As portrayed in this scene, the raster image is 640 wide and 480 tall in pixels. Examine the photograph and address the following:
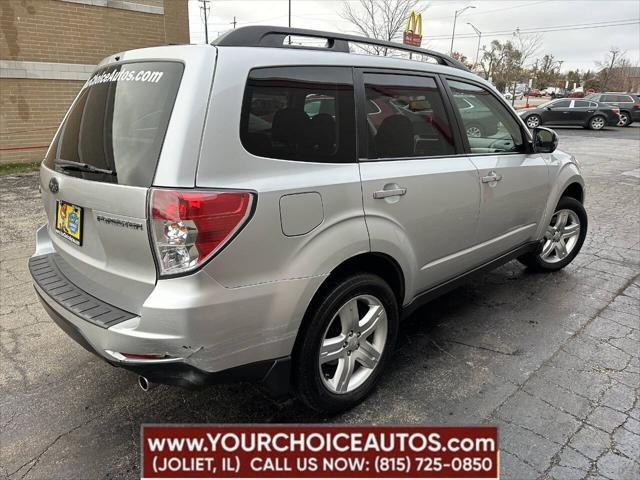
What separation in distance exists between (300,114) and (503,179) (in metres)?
1.84

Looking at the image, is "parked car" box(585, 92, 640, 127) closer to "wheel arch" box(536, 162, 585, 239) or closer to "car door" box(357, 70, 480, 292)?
"wheel arch" box(536, 162, 585, 239)

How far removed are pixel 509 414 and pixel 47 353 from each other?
114 inches

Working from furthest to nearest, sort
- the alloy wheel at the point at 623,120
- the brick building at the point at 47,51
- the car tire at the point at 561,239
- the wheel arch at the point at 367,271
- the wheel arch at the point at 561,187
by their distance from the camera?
the alloy wheel at the point at 623,120
the brick building at the point at 47,51
the car tire at the point at 561,239
the wheel arch at the point at 561,187
the wheel arch at the point at 367,271

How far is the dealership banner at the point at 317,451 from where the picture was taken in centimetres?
213

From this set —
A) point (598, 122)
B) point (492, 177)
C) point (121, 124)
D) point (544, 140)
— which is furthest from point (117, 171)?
point (598, 122)

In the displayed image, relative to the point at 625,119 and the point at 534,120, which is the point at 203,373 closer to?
the point at 534,120

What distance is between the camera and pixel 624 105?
84.6ft

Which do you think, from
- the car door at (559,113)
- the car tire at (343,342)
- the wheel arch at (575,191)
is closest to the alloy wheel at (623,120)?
the car door at (559,113)

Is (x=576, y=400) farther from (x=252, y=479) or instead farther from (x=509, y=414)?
(x=252, y=479)

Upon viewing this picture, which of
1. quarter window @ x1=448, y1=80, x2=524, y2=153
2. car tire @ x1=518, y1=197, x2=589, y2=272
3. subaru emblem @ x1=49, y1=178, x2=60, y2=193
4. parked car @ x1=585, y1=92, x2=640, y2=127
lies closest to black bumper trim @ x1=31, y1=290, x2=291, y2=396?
subaru emblem @ x1=49, y1=178, x2=60, y2=193

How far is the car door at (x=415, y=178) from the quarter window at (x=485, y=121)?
0.75 ft

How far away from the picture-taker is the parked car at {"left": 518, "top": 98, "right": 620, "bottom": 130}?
23.1 m

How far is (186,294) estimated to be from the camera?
190 cm

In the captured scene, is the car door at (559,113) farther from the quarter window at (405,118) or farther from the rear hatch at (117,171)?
the rear hatch at (117,171)
